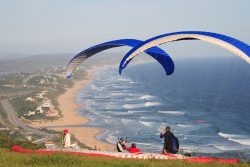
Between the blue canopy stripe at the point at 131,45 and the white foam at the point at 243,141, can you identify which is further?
the white foam at the point at 243,141

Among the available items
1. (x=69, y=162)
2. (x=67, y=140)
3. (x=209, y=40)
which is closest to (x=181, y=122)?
(x=67, y=140)

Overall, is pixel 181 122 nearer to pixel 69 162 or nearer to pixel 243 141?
pixel 243 141

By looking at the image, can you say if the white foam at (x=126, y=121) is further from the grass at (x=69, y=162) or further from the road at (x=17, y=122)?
the grass at (x=69, y=162)

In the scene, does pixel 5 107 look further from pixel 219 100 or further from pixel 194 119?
pixel 219 100

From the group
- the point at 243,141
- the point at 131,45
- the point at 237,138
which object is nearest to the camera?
the point at 131,45

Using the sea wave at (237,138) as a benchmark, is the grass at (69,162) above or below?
above

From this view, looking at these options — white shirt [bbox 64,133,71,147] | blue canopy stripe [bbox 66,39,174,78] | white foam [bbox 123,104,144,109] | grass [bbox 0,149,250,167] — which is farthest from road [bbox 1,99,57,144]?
grass [bbox 0,149,250,167]

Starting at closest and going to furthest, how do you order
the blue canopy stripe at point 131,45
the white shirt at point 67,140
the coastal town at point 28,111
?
the white shirt at point 67,140 < the blue canopy stripe at point 131,45 < the coastal town at point 28,111

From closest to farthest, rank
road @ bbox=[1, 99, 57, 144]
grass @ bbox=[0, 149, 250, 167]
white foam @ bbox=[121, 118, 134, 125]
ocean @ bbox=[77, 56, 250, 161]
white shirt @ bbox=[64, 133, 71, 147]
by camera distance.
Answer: grass @ bbox=[0, 149, 250, 167]
white shirt @ bbox=[64, 133, 71, 147]
ocean @ bbox=[77, 56, 250, 161]
road @ bbox=[1, 99, 57, 144]
white foam @ bbox=[121, 118, 134, 125]

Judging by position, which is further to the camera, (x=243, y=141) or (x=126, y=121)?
(x=126, y=121)

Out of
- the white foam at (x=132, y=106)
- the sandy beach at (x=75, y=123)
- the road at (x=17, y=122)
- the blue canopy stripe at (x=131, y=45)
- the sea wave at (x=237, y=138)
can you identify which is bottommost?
the road at (x=17, y=122)

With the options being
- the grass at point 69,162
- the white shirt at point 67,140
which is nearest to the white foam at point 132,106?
the white shirt at point 67,140

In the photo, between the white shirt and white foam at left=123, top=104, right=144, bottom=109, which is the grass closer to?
the white shirt
